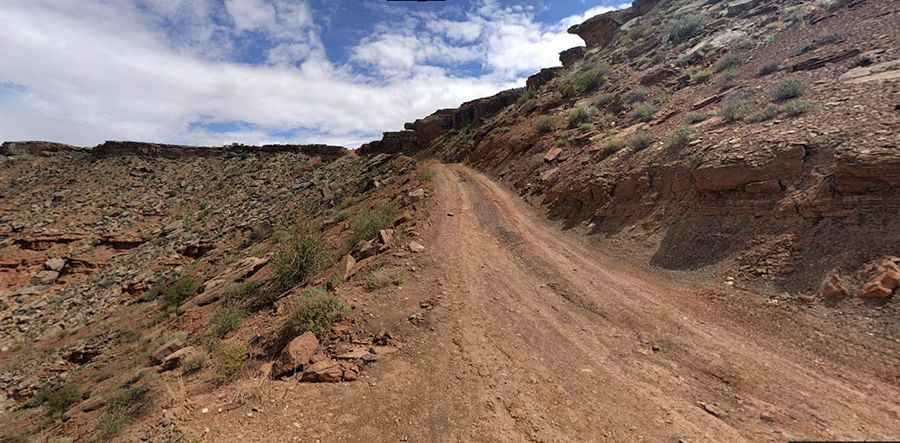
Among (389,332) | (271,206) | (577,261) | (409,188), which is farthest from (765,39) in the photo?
(271,206)

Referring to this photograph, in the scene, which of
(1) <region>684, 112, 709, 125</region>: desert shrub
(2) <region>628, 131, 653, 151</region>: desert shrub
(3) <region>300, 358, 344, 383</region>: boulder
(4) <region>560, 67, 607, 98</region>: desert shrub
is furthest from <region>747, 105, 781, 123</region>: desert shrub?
(4) <region>560, 67, 607, 98</region>: desert shrub

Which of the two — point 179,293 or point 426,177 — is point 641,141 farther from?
point 179,293

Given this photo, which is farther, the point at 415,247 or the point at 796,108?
the point at 415,247

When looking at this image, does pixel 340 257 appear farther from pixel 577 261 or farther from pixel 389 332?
pixel 577 261

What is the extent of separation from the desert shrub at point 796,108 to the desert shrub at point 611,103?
8.46 metres

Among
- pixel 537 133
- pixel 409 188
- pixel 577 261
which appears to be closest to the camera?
pixel 577 261

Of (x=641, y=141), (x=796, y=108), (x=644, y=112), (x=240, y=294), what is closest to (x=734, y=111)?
(x=796, y=108)

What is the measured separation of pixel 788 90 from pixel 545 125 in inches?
446

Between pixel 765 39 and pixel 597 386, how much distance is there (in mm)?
19232

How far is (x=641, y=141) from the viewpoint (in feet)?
40.9

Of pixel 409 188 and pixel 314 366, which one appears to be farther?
pixel 409 188

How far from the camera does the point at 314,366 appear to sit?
18.0 ft

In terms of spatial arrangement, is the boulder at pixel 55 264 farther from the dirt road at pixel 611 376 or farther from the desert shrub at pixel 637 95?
the desert shrub at pixel 637 95

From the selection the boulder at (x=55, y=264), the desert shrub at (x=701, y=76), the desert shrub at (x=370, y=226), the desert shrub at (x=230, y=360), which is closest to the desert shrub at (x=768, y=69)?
the desert shrub at (x=701, y=76)
